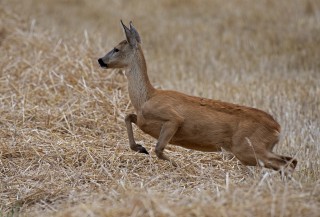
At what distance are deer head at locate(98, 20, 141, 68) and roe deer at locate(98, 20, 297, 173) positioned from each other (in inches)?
15.5

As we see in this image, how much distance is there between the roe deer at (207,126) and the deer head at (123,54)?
39 centimetres

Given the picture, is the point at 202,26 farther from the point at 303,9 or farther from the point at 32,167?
the point at 32,167

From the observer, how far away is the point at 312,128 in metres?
10.3

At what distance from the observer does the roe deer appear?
785cm

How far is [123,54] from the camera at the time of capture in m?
8.49

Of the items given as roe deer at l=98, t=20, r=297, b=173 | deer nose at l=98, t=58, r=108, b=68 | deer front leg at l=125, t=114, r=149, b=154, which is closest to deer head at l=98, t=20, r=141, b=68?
deer nose at l=98, t=58, r=108, b=68

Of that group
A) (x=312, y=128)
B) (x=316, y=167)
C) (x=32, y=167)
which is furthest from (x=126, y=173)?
(x=312, y=128)

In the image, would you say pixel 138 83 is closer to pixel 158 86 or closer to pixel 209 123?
pixel 209 123

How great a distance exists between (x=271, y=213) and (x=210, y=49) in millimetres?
10267

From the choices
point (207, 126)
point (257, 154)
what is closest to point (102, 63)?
point (207, 126)

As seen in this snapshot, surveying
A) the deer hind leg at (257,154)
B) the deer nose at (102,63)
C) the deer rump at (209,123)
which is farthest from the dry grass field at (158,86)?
the deer nose at (102,63)

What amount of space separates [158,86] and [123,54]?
3263 mm

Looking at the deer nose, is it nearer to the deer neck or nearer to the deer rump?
the deer neck

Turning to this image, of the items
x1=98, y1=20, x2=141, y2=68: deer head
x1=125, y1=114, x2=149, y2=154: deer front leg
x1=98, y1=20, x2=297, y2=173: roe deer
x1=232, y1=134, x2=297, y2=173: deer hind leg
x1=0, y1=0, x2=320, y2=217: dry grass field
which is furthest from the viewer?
x1=98, y1=20, x2=141, y2=68: deer head
